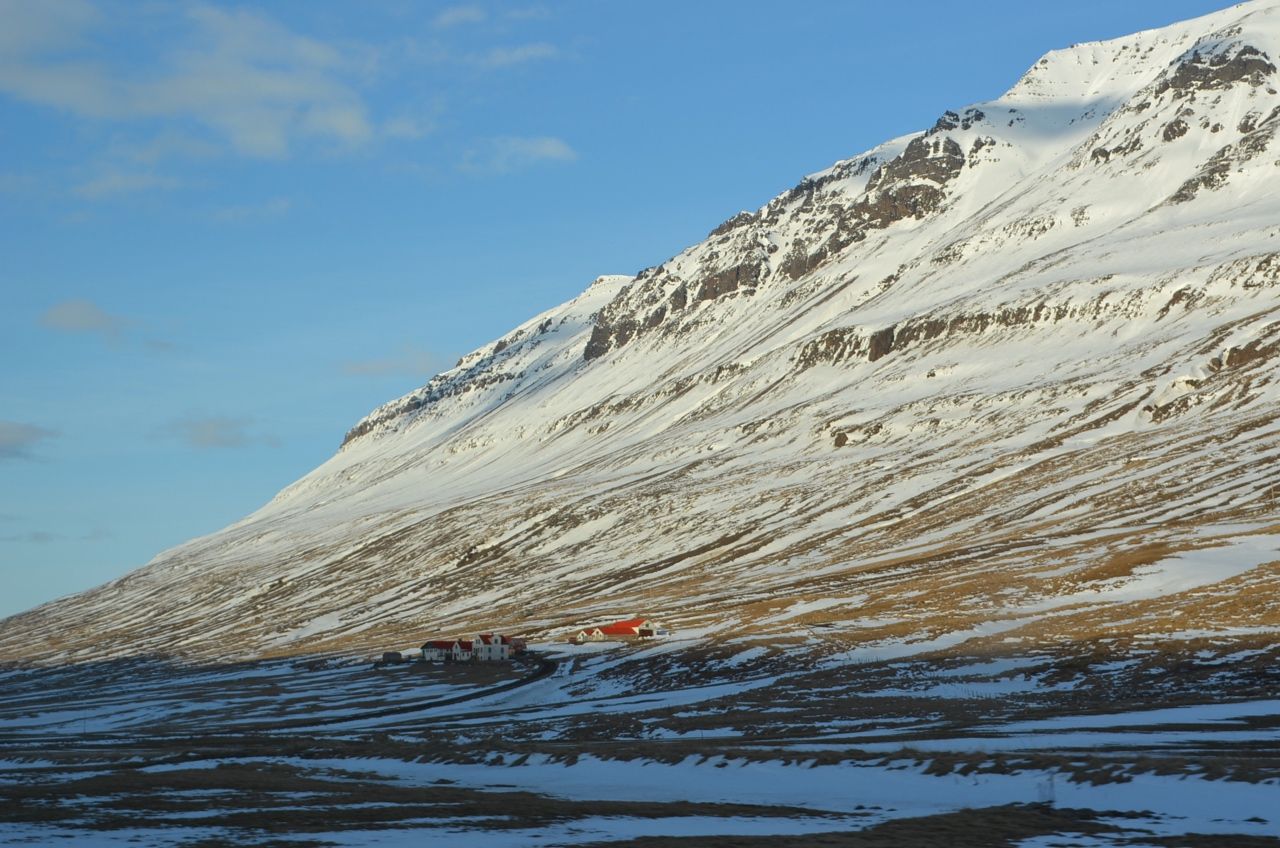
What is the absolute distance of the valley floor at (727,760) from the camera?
3212 cm

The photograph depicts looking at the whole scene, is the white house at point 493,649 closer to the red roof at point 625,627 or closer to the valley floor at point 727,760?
the red roof at point 625,627

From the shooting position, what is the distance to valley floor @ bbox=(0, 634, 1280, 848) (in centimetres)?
3212

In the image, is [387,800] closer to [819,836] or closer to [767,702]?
[819,836]

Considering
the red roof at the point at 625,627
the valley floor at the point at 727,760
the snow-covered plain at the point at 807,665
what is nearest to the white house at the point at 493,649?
the snow-covered plain at the point at 807,665

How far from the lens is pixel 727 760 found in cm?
4366

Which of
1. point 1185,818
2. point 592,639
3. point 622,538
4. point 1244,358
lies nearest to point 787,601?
point 592,639

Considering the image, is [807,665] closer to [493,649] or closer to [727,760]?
[493,649]

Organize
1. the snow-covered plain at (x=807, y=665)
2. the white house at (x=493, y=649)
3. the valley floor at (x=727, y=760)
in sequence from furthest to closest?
the white house at (x=493, y=649) < the snow-covered plain at (x=807, y=665) < the valley floor at (x=727, y=760)

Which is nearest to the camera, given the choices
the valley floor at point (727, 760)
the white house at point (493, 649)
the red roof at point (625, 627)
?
the valley floor at point (727, 760)

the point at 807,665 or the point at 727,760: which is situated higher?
the point at 807,665

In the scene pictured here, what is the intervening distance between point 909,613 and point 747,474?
103061 mm

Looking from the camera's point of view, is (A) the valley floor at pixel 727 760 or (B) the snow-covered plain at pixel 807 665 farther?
(B) the snow-covered plain at pixel 807 665

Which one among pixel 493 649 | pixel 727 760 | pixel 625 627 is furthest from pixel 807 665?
pixel 727 760

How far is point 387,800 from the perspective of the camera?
39.8 m
